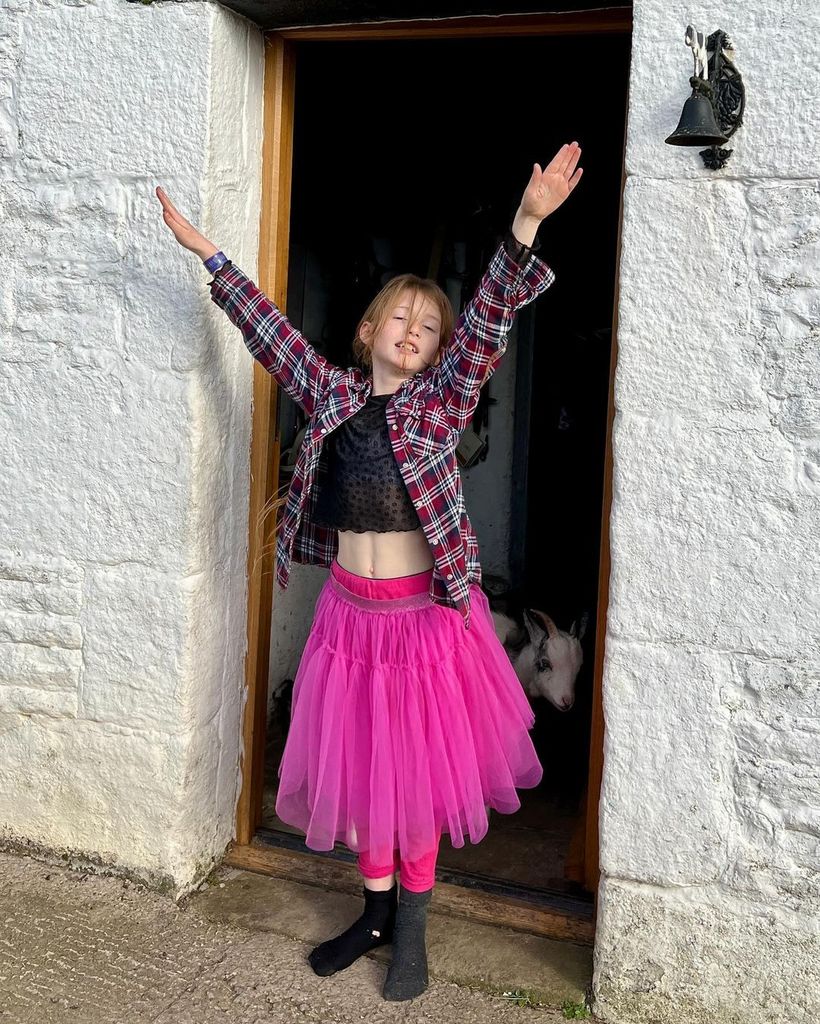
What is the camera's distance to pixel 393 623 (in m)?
2.63

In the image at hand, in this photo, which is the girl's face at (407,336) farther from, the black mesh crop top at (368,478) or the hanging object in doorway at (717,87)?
the hanging object in doorway at (717,87)

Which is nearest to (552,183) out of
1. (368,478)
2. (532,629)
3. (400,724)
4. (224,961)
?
(368,478)

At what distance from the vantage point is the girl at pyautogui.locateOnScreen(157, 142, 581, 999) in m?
2.56

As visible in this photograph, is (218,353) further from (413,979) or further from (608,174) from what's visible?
(608,174)

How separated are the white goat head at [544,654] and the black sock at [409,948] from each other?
1367 mm

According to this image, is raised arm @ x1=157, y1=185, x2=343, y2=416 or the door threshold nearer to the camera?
raised arm @ x1=157, y1=185, x2=343, y2=416

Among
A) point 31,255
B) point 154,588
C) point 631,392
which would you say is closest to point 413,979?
point 154,588

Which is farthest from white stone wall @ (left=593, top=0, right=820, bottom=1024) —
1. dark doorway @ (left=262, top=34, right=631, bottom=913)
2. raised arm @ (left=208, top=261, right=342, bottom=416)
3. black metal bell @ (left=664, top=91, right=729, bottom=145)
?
dark doorway @ (left=262, top=34, right=631, bottom=913)

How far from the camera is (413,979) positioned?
2.62 metres

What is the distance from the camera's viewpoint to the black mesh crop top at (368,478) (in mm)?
2594

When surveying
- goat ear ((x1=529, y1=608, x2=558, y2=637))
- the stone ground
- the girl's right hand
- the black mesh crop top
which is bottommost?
the stone ground

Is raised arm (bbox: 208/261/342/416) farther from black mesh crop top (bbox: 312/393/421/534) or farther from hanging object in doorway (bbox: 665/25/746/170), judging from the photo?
hanging object in doorway (bbox: 665/25/746/170)

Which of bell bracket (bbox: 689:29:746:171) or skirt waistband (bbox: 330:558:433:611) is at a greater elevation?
bell bracket (bbox: 689:29:746:171)

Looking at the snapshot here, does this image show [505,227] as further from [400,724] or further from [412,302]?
[400,724]
